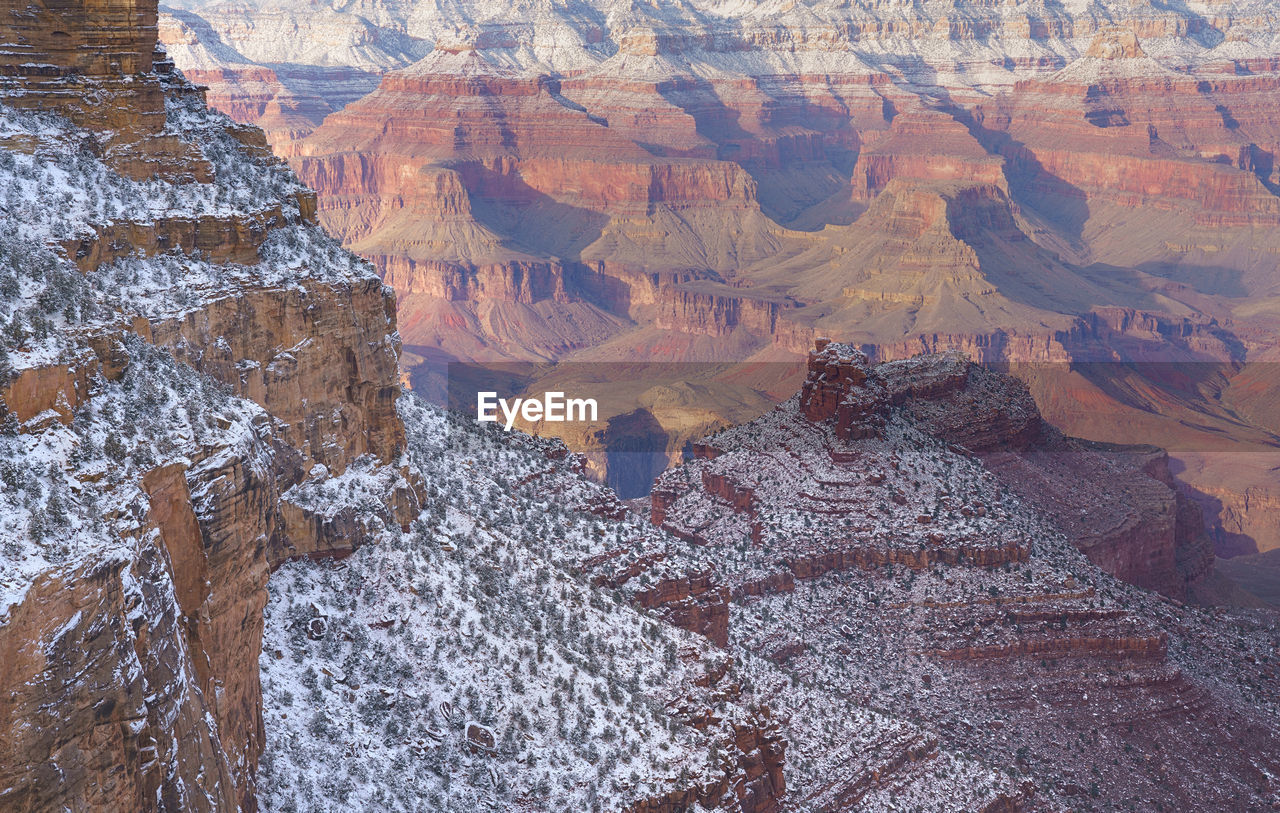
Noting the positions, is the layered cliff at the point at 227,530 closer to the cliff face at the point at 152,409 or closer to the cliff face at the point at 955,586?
the cliff face at the point at 152,409

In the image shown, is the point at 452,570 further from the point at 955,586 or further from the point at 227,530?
the point at 955,586

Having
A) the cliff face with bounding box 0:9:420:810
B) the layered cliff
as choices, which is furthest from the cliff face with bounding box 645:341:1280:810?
the cliff face with bounding box 0:9:420:810

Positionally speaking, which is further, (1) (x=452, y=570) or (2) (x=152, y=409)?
(1) (x=452, y=570)

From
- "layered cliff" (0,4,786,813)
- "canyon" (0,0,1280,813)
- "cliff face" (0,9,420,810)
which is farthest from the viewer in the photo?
"canyon" (0,0,1280,813)

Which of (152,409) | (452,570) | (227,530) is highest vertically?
(152,409)

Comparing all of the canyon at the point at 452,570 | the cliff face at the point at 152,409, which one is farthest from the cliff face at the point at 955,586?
the cliff face at the point at 152,409

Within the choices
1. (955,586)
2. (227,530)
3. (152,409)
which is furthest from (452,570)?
(955,586)

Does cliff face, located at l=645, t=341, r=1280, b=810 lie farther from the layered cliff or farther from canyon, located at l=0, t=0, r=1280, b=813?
the layered cliff

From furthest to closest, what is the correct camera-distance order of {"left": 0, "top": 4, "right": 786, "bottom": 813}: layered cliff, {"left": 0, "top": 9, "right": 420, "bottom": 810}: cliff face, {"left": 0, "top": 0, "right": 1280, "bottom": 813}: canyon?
{"left": 0, "top": 0, "right": 1280, "bottom": 813}: canyon
{"left": 0, "top": 4, "right": 786, "bottom": 813}: layered cliff
{"left": 0, "top": 9, "right": 420, "bottom": 810}: cliff face
